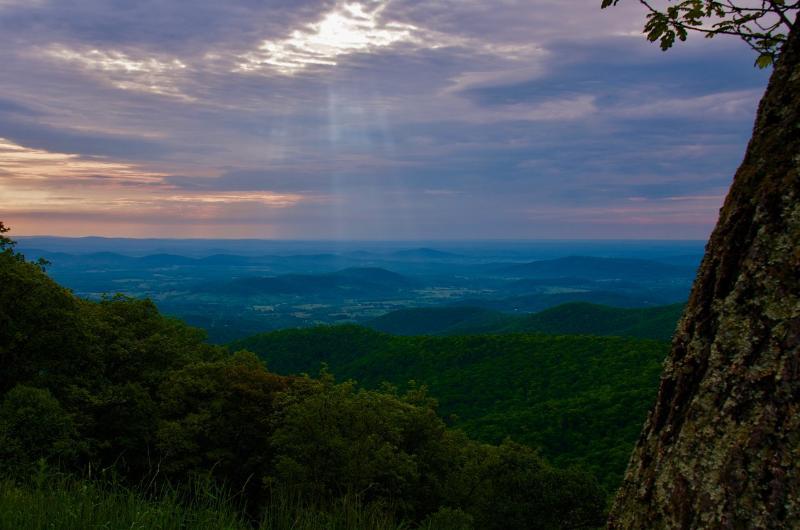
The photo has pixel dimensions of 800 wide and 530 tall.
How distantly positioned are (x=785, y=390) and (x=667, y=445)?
681mm

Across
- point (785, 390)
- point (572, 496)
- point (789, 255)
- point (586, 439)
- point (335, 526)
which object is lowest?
point (586, 439)

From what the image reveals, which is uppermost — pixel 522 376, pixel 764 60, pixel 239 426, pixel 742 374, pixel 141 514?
pixel 764 60

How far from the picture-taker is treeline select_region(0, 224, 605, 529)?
2469 cm

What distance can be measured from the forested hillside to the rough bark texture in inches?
1723

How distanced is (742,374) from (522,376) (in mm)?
97689

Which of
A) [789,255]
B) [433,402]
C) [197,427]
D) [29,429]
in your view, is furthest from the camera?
[433,402]

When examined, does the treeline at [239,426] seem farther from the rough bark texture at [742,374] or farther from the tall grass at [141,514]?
the rough bark texture at [742,374]

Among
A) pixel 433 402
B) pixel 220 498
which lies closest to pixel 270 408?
pixel 433 402

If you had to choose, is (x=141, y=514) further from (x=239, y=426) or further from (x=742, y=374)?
(x=239, y=426)

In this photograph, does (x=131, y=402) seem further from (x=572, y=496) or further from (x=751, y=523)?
(x=751, y=523)

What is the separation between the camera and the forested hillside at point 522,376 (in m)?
59.9

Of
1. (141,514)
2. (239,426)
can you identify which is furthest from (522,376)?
(141,514)

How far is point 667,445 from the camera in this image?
2.84 m

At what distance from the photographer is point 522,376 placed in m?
96.2
